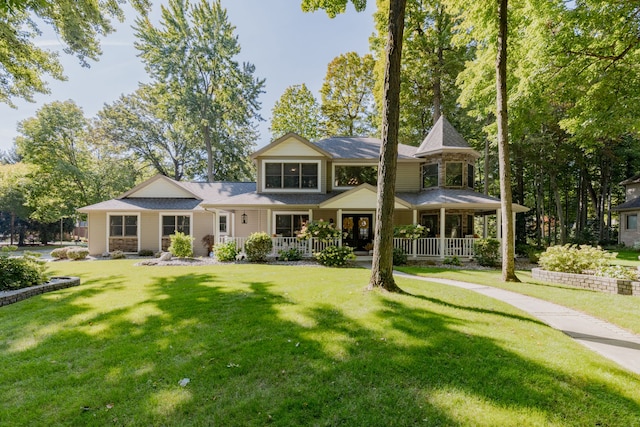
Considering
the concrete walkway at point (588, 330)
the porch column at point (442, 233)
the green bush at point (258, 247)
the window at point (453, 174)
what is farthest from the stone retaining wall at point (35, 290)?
the window at point (453, 174)

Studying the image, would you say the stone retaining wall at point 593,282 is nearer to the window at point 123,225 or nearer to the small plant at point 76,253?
the window at point 123,225

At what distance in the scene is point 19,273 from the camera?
782 centimetres

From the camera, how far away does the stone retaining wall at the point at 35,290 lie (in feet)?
22.3

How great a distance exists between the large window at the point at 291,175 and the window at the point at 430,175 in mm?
6122

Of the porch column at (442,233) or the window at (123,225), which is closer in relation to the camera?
the porch column at (442,233)

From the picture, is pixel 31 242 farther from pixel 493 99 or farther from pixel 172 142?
pixel 493 99

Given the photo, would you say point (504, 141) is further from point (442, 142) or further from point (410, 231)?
point (442, 142)

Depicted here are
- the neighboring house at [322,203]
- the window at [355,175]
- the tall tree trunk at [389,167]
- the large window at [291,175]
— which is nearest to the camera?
the tall tree trunk at [389,167]

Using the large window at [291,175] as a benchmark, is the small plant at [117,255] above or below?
below

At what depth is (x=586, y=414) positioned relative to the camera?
2621 millimetres

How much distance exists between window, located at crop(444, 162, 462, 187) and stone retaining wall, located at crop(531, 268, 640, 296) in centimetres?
740

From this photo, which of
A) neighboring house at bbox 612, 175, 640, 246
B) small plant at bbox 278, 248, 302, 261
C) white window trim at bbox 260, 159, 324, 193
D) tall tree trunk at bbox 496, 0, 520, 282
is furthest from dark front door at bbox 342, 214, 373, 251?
neighboring house at bbox 612, 175, 640, 246

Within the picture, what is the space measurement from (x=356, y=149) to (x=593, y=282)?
1254 centimetres

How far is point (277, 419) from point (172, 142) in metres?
32.1
